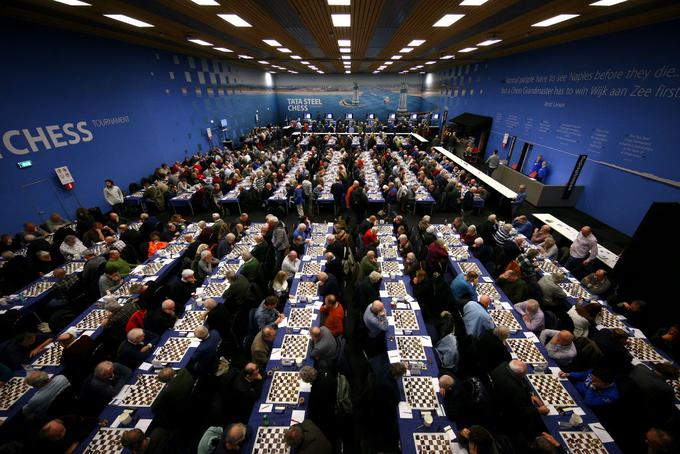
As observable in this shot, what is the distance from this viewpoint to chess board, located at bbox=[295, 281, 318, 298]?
550cm

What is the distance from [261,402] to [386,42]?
11.9 m

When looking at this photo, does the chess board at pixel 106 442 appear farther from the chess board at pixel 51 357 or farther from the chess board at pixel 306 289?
the chess board at pixel 306 289

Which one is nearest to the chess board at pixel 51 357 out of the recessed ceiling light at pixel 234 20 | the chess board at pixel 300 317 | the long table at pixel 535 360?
the chess board at pixel 300 317

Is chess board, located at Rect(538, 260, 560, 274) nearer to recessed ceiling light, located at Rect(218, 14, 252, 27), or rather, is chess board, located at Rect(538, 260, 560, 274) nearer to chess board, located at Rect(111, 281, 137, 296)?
chess board, located at Rect(111, 281, 137, 296)

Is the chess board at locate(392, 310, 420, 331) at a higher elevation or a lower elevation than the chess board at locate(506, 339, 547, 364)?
higher

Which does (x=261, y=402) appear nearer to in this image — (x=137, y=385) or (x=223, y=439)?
(x=223, y=439)

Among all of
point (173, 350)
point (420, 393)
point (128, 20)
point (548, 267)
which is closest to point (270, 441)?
point (420, 393)

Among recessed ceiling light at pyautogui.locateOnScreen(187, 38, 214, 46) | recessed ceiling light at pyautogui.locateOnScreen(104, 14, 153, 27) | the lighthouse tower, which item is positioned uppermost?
recessed ceiling light at pyautogui.locateOnScreen(104, 14, 153, 27)

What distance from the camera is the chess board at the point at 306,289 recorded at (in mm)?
5496

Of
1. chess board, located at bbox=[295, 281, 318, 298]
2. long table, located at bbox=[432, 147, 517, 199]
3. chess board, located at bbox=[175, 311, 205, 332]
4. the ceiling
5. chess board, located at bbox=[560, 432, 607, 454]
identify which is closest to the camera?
chess board, located at bbox=[560, 432, 607, 454]

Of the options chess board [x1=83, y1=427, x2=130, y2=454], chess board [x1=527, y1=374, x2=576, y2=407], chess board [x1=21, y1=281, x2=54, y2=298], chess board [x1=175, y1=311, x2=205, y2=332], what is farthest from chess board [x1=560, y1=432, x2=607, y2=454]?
chess board [x1=21, y1=281, x2=54, y2=298]

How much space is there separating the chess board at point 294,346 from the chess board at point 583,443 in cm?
355

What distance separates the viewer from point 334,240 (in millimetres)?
6641

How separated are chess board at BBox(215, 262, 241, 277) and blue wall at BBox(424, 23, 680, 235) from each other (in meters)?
9.78
